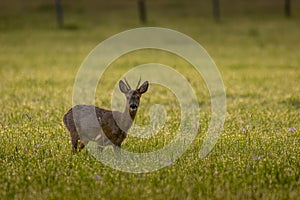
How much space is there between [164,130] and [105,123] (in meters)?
2.63

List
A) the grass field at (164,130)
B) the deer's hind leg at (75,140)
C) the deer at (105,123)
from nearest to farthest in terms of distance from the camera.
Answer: the grass field at (164,130) < the deer at (105,123) < the deer's hind leg at (75,140)

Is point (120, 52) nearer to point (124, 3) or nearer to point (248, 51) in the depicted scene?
point (248, 51)

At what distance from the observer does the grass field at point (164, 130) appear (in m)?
8.66

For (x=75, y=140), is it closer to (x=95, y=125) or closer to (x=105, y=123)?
(x=95, y=125)

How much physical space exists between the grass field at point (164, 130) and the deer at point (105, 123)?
33 centimetres

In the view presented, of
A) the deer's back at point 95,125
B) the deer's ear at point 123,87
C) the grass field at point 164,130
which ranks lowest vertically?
the grass field at point 164,130

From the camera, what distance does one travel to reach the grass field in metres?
8.66

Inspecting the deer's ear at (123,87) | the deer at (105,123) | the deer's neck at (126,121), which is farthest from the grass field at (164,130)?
the deer's ear at (123,87)

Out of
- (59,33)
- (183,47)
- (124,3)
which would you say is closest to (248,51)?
(183,47)

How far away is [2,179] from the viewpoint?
29.3ft

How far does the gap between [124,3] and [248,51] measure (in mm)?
43544

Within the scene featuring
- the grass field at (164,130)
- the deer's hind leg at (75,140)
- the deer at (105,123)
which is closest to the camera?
the grass field at (164,130)

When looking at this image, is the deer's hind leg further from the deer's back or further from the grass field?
the grass field

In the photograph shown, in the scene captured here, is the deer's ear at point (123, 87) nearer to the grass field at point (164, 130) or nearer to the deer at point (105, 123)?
the deer at point (105, 123)
